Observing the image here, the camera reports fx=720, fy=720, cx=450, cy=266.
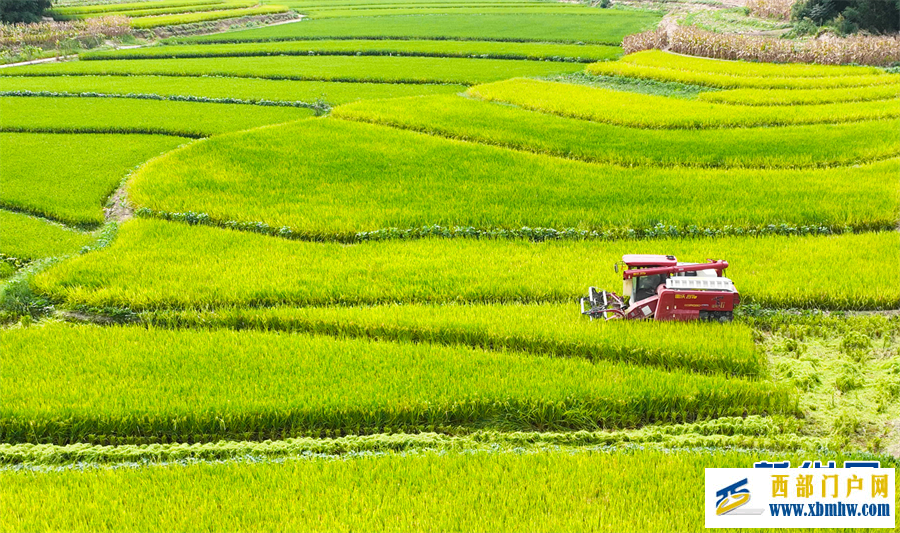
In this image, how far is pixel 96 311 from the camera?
731cm

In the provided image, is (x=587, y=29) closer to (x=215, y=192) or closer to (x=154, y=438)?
(x=215, y=192)

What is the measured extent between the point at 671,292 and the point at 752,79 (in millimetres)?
13867

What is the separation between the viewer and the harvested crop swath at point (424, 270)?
7336 millimetres

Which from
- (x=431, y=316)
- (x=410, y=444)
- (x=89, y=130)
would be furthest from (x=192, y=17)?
(x=410, y=444)

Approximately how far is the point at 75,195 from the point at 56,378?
5.86 meters

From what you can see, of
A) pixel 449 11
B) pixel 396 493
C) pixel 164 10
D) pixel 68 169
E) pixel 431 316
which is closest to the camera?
pixel 396 493

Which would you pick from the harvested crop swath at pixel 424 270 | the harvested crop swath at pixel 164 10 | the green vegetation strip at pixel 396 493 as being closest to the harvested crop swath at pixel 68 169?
the harvested crop swath at pixel 424 270

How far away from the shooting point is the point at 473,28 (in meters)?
33.0

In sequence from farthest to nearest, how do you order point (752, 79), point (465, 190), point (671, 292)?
point (752, 79), point (465, 190), point (671, 292)

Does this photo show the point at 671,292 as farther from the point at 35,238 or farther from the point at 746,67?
the point at 746,67

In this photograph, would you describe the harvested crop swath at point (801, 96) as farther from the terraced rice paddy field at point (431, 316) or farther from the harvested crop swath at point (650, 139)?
the harvested crop swath at point (650, 139)

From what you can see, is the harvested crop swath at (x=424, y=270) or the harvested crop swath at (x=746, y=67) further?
the harvested crop swath at (x=746, y=67)

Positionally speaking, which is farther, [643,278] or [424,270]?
[424,270]

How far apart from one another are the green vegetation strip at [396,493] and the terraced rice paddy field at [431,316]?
2 cm
